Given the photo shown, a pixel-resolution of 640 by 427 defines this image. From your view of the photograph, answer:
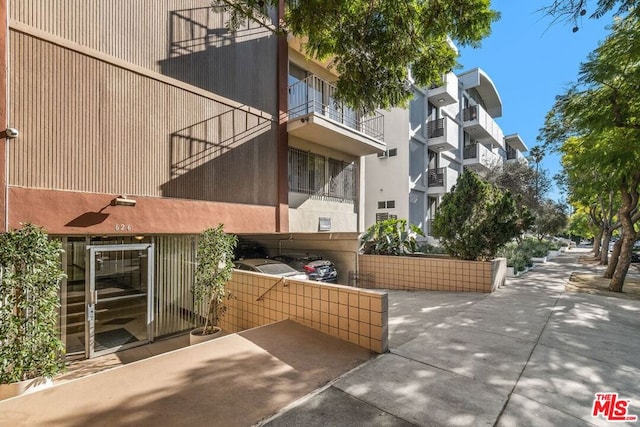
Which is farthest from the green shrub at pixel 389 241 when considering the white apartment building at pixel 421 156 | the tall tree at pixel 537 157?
the tall tree at pixel 537 157

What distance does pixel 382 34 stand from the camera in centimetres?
565

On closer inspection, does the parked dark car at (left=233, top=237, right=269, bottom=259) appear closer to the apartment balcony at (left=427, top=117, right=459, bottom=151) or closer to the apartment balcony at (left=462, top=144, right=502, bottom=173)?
the apartment balcony at (left=427, top=117, right=459, bottom=151)

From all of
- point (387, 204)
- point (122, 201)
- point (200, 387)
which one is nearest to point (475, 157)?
point (387, 204)

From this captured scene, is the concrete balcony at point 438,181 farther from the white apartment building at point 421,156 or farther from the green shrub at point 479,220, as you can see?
the green shrub at point 479,220

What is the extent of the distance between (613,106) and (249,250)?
12.8m

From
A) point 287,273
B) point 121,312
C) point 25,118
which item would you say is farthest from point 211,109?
point 121,312

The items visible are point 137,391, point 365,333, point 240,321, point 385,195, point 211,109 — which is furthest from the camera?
point 385,195

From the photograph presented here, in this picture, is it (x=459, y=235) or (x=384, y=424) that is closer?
(x=384, y=424)

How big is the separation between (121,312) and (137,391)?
17.4ft

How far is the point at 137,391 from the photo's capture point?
3.42m

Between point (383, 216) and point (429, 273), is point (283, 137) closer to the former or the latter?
point (429, 273)

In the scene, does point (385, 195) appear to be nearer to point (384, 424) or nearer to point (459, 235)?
point (459, 235)

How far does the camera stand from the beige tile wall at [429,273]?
29.7ft

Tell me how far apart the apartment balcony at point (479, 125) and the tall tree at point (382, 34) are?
16696mm
